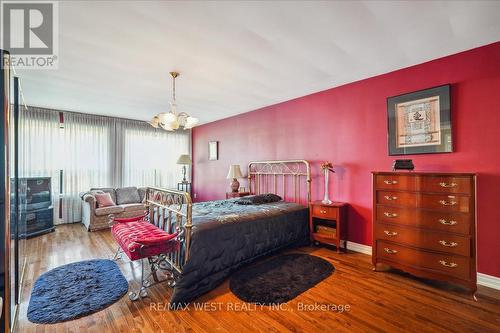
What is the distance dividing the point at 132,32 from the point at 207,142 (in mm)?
4513

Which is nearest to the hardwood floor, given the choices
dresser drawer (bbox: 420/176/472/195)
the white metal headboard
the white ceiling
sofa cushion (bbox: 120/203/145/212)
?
dresser drawer (bbox: 420/176/472/195)

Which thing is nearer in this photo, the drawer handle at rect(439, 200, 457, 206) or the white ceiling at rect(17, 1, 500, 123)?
the white ceiling at rect(17, 1, 500, 123)

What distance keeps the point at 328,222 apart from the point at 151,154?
16.6 ft

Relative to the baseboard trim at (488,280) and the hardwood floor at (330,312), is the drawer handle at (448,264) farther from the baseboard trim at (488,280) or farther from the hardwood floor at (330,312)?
the baseboard trim at (488,280)

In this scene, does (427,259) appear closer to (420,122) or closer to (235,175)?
(420,122)

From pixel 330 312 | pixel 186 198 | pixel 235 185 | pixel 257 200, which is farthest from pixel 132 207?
pixel 330 312

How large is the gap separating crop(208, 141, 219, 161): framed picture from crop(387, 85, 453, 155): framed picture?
13.8ft

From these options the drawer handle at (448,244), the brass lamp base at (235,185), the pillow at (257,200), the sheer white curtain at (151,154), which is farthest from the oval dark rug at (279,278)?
the sheer white curtain at (151,154)

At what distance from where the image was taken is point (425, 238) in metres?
2.46

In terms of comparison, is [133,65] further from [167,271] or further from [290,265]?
[290,265]

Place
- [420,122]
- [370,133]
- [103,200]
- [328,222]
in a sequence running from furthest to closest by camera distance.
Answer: [103,200]
[328,222]
[370,133]
[420,122]

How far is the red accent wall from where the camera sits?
245 cm

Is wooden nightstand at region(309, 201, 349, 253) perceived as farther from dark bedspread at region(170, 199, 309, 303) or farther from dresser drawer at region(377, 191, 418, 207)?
dresser drawer at region(377, 191, 418, 207)

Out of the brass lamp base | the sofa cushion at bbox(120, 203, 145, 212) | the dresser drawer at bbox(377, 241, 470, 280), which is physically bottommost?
the dresser drawer at bbox(377, 241, 470, 280)
